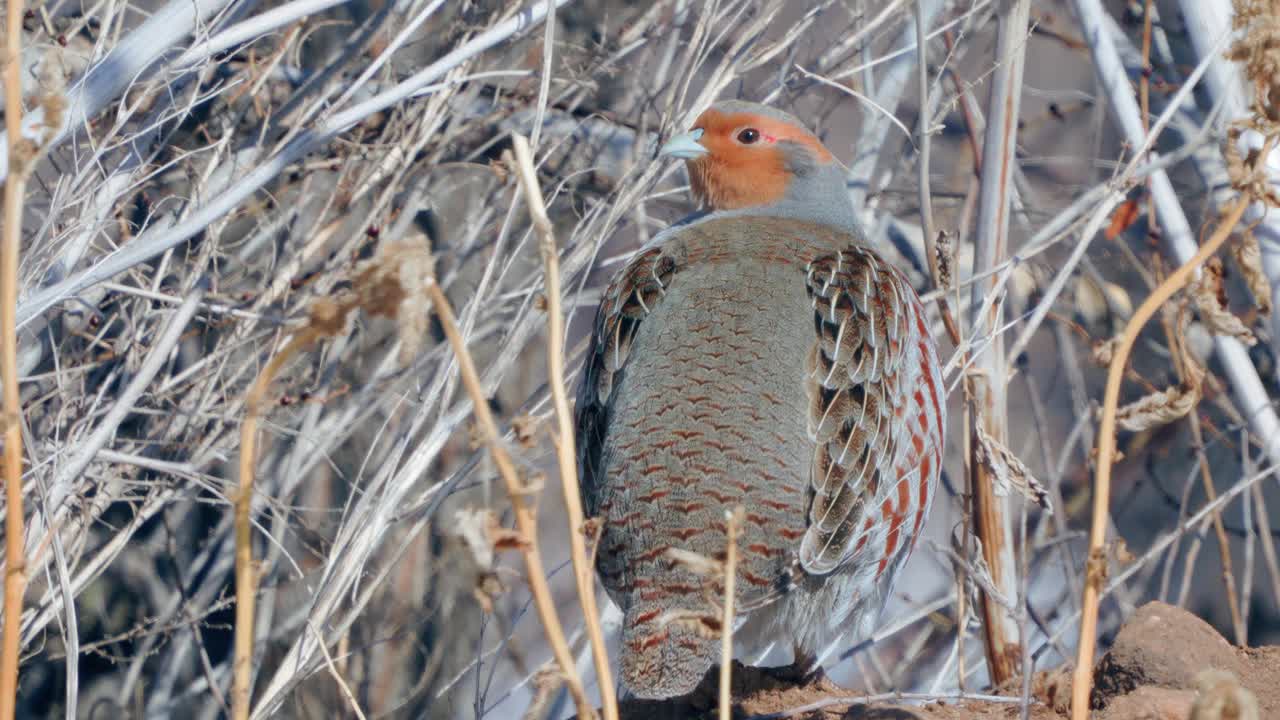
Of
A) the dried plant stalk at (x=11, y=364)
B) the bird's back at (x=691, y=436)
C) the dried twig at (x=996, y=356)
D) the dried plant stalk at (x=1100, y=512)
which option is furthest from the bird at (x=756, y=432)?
the dried plant stalk at (x=11, y=364)

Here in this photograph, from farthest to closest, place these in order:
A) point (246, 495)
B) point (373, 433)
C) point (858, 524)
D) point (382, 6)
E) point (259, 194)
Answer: point (373, 433)
point (259, 194)
point (382, 6)
point (858, 524)
point (246, 495)

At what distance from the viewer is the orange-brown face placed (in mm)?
3371

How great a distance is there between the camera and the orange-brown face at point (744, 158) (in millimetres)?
3371

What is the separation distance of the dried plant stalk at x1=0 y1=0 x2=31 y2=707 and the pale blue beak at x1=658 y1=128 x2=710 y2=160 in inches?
69.6

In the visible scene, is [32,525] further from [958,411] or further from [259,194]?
[958,411]

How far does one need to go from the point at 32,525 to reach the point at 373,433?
1.55m

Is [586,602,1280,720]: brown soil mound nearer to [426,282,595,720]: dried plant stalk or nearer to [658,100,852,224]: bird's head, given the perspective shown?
[426,282,595,720]: dried plant stalk

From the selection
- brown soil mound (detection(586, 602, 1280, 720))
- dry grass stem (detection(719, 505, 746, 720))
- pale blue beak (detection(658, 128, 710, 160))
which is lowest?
brown soil mound (detection(586, 602, 1280, 720))

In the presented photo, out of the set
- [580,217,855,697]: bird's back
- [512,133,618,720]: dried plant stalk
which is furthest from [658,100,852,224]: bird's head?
[512,133,618,720]: dried plant stalk

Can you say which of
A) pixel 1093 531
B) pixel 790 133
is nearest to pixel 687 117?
pixel 790 133

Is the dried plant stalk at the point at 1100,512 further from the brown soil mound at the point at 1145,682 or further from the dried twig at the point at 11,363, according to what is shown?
the dried twig at the point at 11,363

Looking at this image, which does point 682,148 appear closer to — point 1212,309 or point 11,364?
point 1212,309

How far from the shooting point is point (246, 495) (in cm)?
152

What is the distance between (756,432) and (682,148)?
97 centimetres
